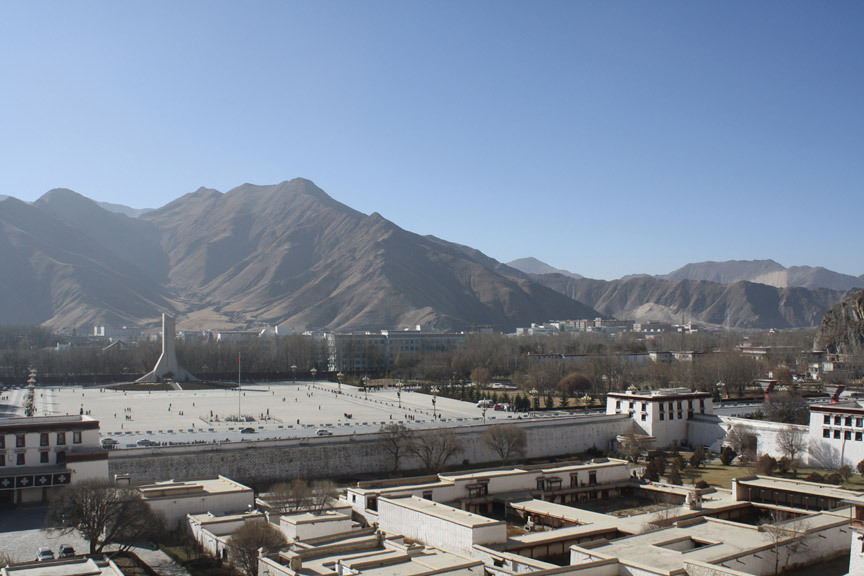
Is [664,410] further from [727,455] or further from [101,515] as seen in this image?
[101,515]

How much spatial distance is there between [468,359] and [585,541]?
59.7 metres

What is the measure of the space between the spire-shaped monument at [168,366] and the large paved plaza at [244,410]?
587 centimetres

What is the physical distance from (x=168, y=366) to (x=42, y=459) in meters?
47.4

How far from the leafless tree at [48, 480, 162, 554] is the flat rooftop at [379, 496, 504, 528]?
297 inches

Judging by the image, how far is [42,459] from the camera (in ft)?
91.9

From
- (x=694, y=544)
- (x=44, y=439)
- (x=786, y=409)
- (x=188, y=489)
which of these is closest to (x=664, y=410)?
(x=786, y=409)

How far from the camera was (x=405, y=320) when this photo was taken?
165 metres

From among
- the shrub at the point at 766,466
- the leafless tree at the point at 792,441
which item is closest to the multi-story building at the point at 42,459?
the shrub at the point at 766,466

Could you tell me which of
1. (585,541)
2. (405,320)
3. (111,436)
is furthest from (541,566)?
(405,320)

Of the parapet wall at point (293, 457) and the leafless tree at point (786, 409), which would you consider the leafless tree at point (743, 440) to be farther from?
the parapet wall at point (293, 457)

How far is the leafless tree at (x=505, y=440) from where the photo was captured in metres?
35.9

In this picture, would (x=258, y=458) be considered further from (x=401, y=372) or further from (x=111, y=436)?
(x=401, y=372)

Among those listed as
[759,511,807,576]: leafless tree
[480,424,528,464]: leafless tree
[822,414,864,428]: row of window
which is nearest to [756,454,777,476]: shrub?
[822,414,864,428]: row of window

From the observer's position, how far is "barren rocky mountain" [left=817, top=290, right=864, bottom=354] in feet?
299
